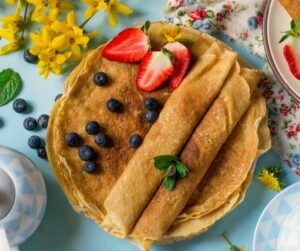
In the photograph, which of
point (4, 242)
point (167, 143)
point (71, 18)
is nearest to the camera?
point (4, 242)

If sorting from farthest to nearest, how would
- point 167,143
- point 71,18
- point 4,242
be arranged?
point 71,18 → point 167,143 → point 4,242

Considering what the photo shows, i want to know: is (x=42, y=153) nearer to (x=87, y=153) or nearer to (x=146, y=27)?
(x=87, y=153)

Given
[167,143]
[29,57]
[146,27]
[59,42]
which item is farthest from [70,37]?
[167,143]

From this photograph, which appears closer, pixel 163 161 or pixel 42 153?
pixel 163 161

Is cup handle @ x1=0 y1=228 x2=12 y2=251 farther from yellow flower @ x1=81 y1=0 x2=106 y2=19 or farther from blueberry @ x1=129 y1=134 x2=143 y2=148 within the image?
yellow flower @ x1=81 y1=0 x2=106 y2=19

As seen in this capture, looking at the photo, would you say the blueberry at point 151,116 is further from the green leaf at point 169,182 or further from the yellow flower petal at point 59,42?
the yellow flower petal at point 59,42

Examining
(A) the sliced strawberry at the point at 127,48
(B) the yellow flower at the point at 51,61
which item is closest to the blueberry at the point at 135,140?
(A) the sliced strawberry at the point at 127,48
